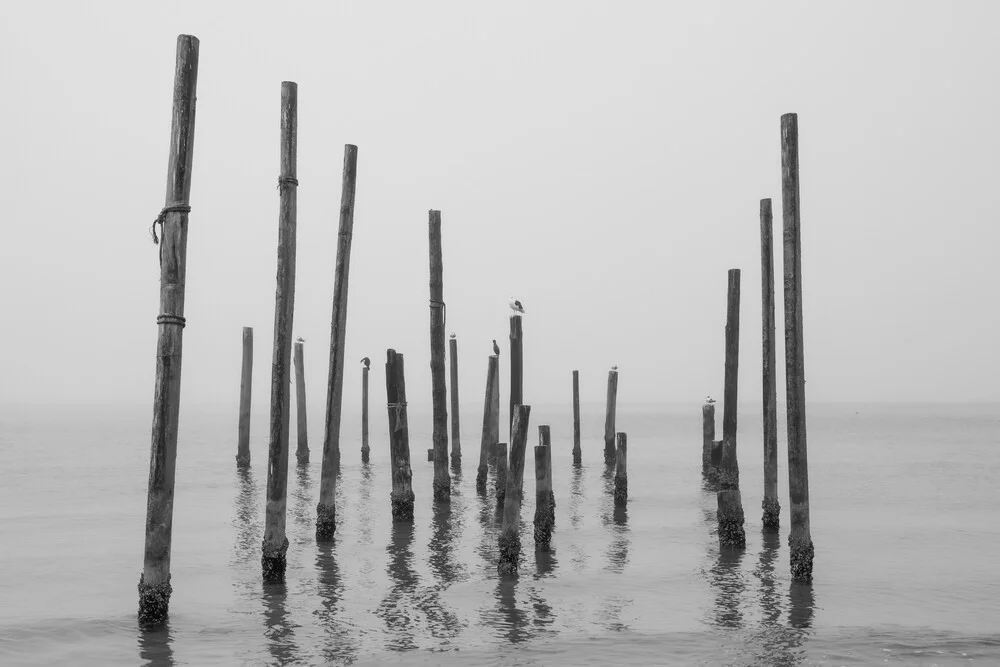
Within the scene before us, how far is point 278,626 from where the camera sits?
317 inches

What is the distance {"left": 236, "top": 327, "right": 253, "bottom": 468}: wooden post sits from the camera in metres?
21.2

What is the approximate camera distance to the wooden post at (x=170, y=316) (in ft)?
23.0

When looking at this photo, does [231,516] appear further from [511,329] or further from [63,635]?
[63,635]

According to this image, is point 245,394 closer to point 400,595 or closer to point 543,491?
point 543,491

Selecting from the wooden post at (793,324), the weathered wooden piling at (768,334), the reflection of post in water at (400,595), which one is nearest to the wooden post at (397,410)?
the reflection of post in water at (400,595)

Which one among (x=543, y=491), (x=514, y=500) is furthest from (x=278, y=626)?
(x=543, y=491)

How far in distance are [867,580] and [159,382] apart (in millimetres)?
7960

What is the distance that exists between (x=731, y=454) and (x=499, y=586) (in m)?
3.93

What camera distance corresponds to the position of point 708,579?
10.1 meters

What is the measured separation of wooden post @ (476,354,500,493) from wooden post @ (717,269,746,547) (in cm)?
456

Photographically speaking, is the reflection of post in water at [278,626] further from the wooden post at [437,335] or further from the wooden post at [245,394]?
the wooden post at [245,394]

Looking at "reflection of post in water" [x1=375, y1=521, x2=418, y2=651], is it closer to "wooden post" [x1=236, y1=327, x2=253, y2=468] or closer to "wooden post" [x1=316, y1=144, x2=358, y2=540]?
"wooden post" [x1=316, y1=144, x2=358, y2=540]

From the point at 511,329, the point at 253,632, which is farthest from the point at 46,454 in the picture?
the point at 253,632

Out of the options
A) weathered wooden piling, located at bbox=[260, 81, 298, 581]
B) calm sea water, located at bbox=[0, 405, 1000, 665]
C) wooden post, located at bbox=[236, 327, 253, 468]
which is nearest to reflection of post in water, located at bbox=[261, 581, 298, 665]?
calm sea water, located at bbox=[0, 405, 1000, 665]
